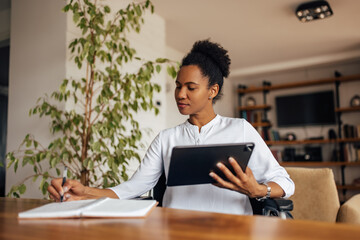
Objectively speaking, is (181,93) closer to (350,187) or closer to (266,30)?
(266,30)

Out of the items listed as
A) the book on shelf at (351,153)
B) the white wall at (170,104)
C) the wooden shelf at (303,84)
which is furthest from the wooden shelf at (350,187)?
the white wall at (170,104)

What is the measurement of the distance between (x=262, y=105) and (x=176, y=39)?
2.66 meters

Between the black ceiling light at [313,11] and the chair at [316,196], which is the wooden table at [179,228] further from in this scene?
the black ceiling light at [313,11]

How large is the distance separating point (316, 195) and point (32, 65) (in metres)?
2.42

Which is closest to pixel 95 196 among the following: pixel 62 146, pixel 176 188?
pixel 176 188

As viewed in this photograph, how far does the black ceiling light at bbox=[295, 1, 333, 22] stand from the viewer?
3.59m

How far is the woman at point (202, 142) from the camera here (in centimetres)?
128

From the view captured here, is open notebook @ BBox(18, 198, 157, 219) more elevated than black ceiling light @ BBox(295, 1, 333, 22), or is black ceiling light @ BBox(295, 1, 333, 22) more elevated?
black ceiling light @ BBox(295, 1, 333, 22)

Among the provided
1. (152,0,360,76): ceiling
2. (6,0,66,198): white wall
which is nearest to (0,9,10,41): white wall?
(6,0,66,198): white wall

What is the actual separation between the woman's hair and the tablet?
53cm

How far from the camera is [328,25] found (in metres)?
4.36

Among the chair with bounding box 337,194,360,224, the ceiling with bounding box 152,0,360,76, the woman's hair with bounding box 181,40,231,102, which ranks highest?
the ceiling with bounding box 152,0,360,76

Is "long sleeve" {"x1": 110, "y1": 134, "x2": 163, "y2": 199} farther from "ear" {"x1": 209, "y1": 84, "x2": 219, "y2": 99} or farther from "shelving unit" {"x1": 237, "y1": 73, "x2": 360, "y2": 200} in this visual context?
"shelving unit" {"x1": 237, "y1": 73, "x2": 360, "y2": 200}

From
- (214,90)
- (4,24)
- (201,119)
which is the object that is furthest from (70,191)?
(4,24)
